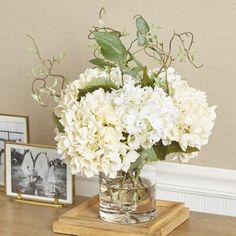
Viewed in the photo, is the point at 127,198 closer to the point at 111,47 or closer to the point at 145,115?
the point at 145,115

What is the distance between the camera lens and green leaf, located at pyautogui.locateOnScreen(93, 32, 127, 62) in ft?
5.35

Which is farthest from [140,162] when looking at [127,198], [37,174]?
[37,174]

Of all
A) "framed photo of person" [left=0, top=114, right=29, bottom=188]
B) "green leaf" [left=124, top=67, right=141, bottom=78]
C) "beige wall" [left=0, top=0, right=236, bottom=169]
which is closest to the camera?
"green leaf" [left=124, top=67, right=141, bottom=78]

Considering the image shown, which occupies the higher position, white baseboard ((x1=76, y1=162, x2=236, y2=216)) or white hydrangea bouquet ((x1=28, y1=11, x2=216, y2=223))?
white hydrangea bouquet ((x1=28, y1=11, x2=216, y2=223))

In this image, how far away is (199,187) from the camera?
191 centimetres

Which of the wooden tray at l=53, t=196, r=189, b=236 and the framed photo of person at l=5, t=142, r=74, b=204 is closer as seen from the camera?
the wooden tray at l=53, t=196, r=189, b=236

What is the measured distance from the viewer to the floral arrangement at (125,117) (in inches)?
60.7

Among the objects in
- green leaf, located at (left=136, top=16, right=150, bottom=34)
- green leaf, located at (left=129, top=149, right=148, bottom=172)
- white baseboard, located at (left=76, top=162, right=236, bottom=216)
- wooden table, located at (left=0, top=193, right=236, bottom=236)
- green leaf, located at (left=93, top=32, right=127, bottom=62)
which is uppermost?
green leaf, located at (left=136, top=16, right=150, bottom=34)

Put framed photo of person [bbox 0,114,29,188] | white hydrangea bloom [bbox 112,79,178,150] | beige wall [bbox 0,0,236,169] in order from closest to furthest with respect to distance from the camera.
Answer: white hydrangea bloom [bbox 112,79,178,150], beige wall [bbox 0,0,236,169], framed photo of person [bbox 0,114,29,188]

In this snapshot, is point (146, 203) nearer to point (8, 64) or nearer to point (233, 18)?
point (233, 18)

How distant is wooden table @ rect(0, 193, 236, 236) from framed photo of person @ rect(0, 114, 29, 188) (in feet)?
0.70

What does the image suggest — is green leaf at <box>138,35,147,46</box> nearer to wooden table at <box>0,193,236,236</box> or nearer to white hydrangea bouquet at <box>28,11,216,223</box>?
white hydrangea bouquet at <box>28,11,216,223</box>

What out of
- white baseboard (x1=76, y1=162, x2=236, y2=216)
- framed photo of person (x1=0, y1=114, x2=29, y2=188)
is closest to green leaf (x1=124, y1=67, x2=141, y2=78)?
white baseboard (x1=76, y1=162, x2=236, y2=216)

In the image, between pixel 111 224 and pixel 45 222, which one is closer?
pixel 111 224
